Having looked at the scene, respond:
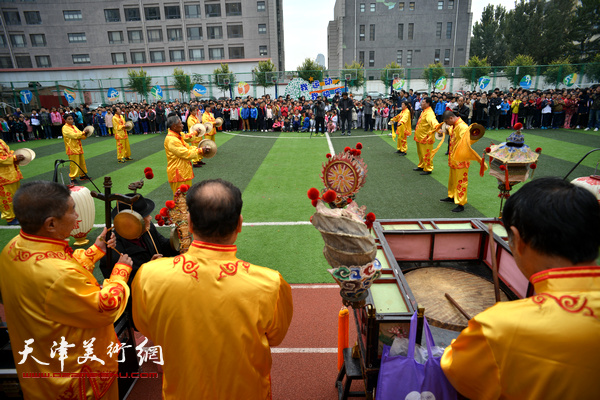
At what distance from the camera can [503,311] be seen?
1.29 m

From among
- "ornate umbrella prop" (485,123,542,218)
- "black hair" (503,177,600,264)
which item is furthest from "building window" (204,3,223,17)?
"black hair" (503,177,600,264)

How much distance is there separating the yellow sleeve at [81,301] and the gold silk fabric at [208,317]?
0.47m

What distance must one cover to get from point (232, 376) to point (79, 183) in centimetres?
1101

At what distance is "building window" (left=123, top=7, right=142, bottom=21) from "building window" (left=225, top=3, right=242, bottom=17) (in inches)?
464

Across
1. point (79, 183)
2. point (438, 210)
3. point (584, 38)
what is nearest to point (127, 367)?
point (438, 210)

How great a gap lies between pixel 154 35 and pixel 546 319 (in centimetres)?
5353

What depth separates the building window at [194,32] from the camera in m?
44.8

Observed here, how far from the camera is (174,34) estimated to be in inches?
1774

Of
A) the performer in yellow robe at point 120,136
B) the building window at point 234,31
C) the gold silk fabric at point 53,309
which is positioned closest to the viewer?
the gold silk fabric at point 53,309

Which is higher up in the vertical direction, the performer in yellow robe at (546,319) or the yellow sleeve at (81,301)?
the performer in yellow robe at (546,319)

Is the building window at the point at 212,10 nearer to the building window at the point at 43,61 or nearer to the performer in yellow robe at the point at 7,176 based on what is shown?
the building window at the point at 43,61

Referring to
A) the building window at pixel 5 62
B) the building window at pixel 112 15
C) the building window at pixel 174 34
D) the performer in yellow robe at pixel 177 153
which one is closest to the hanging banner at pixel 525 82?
the performer in yellow robe at pixel 177 153

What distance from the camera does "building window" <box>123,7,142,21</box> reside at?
44.2 meters

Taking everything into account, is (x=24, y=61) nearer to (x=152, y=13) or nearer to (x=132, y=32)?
(x=132, y=32)
